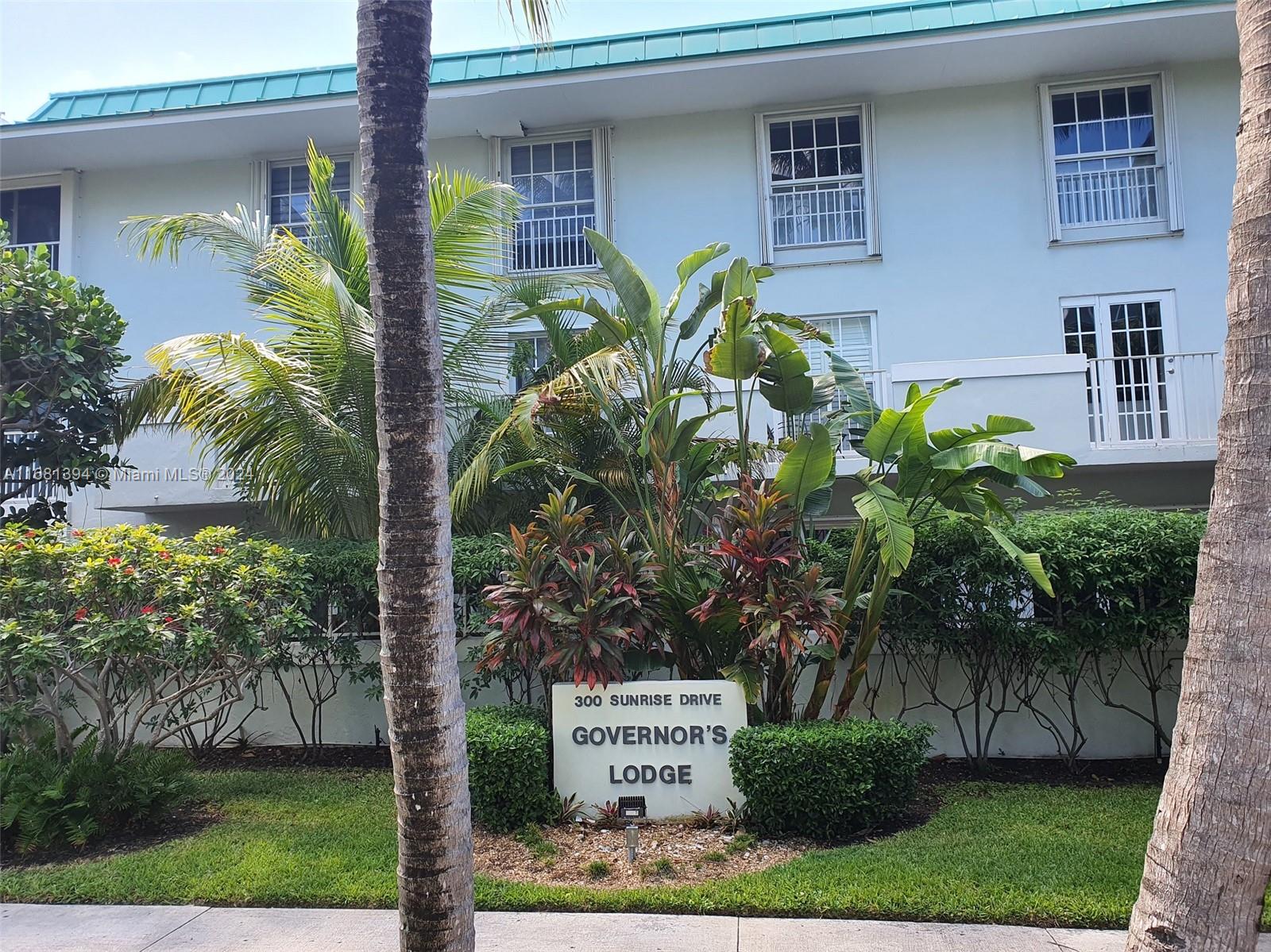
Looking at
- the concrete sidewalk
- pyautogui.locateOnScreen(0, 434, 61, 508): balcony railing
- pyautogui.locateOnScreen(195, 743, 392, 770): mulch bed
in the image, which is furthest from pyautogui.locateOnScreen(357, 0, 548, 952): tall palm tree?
pyautogui.locateOnScreen(0, 434, 61, 508): balcony railing

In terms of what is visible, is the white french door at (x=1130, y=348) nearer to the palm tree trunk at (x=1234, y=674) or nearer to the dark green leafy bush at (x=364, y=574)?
the dark green leafy bush at (x=364, y=574)

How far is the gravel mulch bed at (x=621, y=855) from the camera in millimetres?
6523

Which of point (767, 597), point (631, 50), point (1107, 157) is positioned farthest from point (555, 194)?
point (767, 597)

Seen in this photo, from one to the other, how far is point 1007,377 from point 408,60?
29.8 ft

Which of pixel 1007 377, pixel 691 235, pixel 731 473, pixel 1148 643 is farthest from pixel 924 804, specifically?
pixel 691 235

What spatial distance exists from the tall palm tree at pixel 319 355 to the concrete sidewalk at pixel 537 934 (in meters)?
4.63

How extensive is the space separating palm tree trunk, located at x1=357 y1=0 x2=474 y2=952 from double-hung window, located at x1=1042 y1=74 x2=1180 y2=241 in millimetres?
11656

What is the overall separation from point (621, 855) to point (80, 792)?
4.29 m

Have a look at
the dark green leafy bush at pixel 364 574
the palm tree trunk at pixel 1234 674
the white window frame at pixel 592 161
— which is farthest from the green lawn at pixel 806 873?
the white window frame at pixel 592 161

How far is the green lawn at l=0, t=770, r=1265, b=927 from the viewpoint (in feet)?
19.1

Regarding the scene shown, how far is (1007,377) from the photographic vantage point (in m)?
11.5

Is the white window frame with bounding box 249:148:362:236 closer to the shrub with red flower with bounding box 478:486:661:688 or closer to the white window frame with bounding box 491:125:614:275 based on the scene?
the white window frame with bounding box 491:125:614:275

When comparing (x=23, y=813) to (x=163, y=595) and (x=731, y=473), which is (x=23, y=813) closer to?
(x=163, y=595)

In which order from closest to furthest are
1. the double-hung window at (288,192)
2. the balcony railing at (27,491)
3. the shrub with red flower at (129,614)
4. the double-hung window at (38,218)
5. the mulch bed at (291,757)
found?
the shrub with red flower at (129,614), the mulch bed at (291,757), the balcony railing at (27,491), the double-hung window at (288,192), the double-hung window at (38,218)
